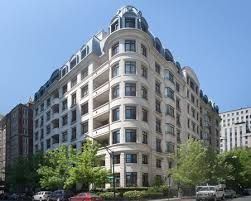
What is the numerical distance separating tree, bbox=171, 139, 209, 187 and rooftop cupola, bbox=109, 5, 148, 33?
20.4m

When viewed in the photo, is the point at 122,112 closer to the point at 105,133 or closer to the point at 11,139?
the point at 105,133

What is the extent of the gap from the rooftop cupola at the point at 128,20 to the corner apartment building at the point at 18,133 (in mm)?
63236

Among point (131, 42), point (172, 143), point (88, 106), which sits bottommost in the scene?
point (172, 143)

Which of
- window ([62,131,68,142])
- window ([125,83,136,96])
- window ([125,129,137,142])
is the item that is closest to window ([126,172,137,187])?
window ([125,129,137,142])

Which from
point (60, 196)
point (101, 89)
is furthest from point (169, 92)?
point (60, 196)

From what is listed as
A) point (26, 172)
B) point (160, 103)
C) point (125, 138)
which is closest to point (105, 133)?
point (125, 138)

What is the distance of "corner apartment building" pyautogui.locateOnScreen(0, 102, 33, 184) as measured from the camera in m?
127

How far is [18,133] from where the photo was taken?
127625 mm

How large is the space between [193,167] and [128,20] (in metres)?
24.5

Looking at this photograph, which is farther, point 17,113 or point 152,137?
point 17,113

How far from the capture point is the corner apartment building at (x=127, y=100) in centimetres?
6681

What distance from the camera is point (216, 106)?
132 metres

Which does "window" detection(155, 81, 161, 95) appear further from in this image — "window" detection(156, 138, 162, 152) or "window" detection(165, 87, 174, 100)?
"window" detection(156, 138, 162, 152)

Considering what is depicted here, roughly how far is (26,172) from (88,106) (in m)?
20.3
